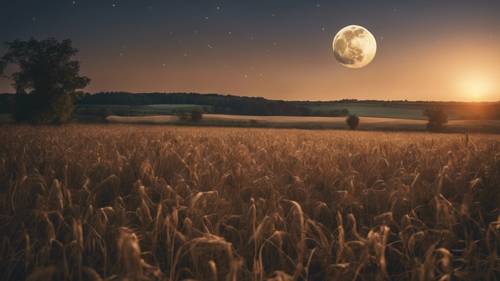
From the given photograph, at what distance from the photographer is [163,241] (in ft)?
6.70

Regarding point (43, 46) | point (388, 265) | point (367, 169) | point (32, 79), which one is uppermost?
point (43, 46)

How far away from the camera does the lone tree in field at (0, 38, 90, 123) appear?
120 ft

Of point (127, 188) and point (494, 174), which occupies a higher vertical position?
point (494, 174)

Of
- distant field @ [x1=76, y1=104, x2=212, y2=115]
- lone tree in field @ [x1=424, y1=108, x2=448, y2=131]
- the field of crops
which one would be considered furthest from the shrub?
the field of crops

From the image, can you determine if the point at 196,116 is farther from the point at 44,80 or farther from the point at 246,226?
the point at 246,226

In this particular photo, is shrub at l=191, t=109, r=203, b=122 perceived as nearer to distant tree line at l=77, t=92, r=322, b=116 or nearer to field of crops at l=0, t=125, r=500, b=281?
distant tree line at l=77, t=92, r=322, b=116

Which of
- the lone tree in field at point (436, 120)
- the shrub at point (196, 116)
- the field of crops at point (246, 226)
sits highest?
the lone tree in field at point (436, 120)

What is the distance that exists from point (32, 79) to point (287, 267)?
44314 millimetres

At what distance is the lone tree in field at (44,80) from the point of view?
36.5 metres

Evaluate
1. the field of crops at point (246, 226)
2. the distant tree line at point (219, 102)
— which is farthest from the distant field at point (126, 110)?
the field of crops at point (246, 226)

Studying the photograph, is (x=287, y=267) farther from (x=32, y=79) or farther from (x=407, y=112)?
(x=407, y=112)

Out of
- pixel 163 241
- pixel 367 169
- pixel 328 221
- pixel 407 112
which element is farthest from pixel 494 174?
pixel 407 112

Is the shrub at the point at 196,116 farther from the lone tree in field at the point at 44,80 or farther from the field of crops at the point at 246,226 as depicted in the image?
the field of crops at the point at 246,226

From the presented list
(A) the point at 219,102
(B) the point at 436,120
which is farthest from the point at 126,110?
(B) the point at 436,120
